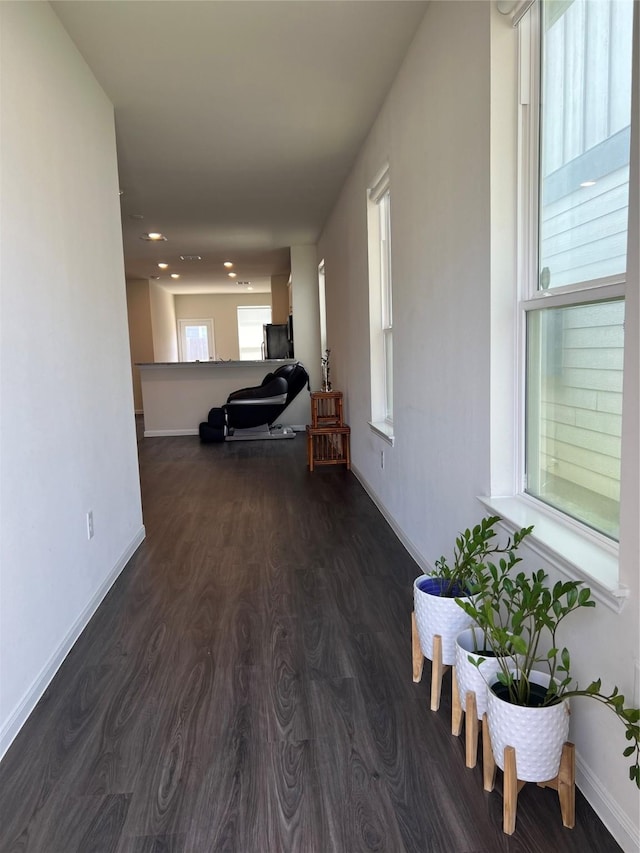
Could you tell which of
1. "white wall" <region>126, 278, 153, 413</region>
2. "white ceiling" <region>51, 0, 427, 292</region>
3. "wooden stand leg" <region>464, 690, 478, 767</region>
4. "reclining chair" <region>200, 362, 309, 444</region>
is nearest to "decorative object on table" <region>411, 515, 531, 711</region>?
"wooden stand leg" <region>464, 690, 478, 767</region>

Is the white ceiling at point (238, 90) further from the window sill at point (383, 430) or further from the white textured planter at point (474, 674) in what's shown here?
the white textured planter at point (474, 674)

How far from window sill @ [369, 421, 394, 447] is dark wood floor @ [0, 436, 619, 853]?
804mm

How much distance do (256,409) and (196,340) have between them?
7083 mm

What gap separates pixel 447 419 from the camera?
2410 mm

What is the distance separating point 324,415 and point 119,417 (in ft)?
9.85

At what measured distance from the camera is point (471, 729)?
151 centimetres

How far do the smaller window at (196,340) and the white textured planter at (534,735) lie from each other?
13016 millimetres

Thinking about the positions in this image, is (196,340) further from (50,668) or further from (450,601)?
(450,601)

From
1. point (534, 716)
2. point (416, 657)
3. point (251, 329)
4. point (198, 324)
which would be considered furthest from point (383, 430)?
point (251, 329)

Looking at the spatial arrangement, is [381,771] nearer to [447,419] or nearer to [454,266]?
[447,419]

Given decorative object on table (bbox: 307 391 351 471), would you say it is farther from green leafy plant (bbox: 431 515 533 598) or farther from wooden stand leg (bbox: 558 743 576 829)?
wooden stand leg (bbox: 558 743 576 829)

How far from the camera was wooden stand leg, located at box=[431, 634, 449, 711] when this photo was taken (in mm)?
1739

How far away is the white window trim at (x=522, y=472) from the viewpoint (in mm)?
1330

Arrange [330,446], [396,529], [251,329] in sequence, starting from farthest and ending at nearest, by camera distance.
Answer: [251,329], [330,446], [396,529]
